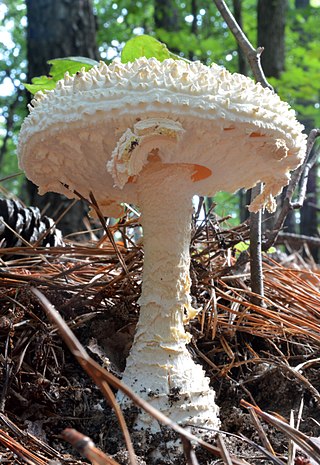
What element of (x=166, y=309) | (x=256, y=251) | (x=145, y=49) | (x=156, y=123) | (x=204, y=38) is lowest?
(x=166, y=309)

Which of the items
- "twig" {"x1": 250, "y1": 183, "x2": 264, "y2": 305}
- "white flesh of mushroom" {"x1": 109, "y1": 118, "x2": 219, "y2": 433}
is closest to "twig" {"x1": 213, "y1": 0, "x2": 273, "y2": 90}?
"twig" {"x1": 250, "y1": 183, "x2": 264, "y2": 305}

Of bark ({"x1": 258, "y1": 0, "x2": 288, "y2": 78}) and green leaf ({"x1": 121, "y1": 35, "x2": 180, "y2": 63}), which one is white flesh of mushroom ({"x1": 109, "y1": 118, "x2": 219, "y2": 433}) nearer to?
green leaf ({"x1": 121, "y1": 35, "x2": 180, "y2": 63})

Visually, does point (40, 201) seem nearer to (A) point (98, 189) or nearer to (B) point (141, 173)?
(A) point (98, 189)

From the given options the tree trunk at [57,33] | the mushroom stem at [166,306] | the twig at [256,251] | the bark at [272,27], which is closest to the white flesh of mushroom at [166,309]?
the mushroom stem at [166,306]

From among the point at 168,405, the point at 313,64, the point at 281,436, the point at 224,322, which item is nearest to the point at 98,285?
the point at 224,322

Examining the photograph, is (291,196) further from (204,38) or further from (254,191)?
(204,38)

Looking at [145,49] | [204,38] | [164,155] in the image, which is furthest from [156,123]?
[204,38]
